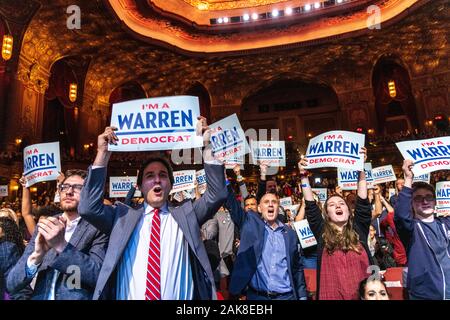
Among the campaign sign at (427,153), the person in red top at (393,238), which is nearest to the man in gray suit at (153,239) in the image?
the campaign sign at (427,153)

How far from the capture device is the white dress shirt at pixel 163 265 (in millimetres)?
2184

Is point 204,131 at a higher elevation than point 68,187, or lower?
higher

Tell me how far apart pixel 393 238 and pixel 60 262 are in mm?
4904

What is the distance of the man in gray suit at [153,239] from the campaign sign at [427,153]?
3.13 m

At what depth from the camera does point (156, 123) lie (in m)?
3.02

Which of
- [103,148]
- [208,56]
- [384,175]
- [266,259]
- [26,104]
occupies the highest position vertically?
[208,56]

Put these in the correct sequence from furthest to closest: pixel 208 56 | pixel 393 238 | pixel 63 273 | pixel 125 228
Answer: pixel 208 56 < pixel 393 238 < pixel 125 228 < pixel 63 273

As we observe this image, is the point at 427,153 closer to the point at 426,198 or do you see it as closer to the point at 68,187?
the point at 426,198

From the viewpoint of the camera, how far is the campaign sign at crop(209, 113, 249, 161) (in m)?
4.51

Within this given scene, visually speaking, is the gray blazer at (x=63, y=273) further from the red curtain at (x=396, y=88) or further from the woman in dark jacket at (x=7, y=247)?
the red curtain at (x=396, y=88)

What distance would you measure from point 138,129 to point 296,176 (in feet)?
56.0

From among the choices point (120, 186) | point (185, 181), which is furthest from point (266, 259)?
point (120, 186)

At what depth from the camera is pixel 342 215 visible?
3359 millimetres

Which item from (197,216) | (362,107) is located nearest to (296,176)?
(362,107)
